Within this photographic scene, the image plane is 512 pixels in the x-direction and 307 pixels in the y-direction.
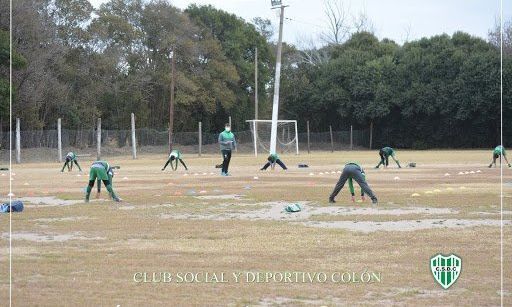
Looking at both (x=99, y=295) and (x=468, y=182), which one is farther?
(x=468, y=182)

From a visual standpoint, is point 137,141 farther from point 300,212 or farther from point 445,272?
point 445,272

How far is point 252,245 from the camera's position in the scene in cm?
1127

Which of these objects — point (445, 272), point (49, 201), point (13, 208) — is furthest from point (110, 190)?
point (445, 272)

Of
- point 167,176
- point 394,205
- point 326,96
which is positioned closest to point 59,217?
point 394,205

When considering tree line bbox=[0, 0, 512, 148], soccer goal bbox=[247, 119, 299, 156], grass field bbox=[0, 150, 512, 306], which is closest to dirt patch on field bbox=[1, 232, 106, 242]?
grass field bbox=[0, 150, 512, 306]

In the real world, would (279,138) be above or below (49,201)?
above

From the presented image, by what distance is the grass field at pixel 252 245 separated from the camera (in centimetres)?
802

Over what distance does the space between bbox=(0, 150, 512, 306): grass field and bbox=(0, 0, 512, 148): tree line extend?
41059mm

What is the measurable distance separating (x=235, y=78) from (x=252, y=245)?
59.7 m

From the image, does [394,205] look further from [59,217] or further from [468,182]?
[468,182]

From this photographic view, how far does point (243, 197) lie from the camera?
1955 cm

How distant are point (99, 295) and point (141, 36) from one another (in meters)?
60.4

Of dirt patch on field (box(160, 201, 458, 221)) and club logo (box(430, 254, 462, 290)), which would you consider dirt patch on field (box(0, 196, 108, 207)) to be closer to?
dirt patch on field (box(160, 201, 458, 221))

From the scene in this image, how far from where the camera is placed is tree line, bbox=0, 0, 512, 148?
2416 inches
